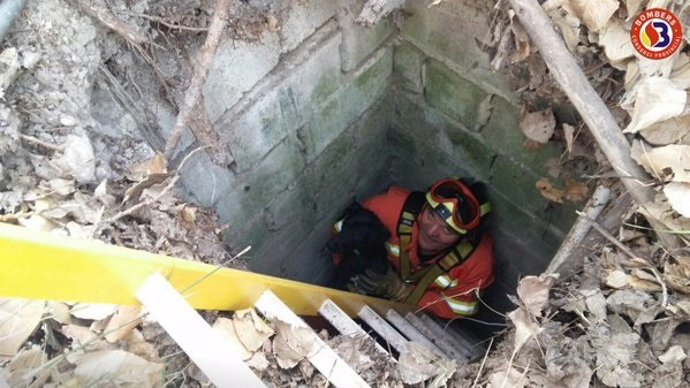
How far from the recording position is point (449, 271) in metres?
4.05

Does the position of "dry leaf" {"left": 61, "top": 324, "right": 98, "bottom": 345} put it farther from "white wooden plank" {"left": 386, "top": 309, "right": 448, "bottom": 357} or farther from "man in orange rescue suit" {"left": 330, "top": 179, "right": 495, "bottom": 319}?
"man in orange rescue suit" {"left": 330, "top": 179, "right": 495, "bottom": 319}

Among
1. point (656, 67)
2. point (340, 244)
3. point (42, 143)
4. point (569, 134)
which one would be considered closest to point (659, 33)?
point (656, 67)

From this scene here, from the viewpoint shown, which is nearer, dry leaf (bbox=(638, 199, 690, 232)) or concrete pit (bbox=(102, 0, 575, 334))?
dry leaf (bbox=(638, 199, 690, 232))

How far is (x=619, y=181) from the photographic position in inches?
86.1

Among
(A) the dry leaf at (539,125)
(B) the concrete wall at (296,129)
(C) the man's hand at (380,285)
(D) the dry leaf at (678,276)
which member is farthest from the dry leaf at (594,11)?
(C) the man's hand at (380,285)

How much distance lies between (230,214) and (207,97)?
73 centimetres

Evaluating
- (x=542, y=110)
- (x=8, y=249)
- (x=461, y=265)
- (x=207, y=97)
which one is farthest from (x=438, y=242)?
(x=8, y=249)

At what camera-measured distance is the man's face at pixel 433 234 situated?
3.84m

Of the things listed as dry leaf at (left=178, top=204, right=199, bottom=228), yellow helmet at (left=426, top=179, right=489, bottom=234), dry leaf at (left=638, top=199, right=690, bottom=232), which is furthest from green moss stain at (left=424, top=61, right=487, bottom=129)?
dry leaf at (left=178, top=204, right=199, bottom=228)

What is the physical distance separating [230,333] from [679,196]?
1461 millimetres

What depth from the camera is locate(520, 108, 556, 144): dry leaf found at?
9.28 feet

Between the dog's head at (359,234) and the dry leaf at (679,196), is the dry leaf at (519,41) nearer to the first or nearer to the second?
the dry leaf at (679,196)

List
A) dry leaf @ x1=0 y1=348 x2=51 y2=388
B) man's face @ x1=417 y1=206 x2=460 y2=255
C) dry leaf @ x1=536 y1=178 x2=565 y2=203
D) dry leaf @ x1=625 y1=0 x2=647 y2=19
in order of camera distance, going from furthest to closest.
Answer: man's face @ x1=417 y1=206 x2=460 y2=255 < dry leaf @ x1=536 y1=178 x2=565 y2=203 < dry leaf @ x1=625 y1=0 x2=647 y2=19 < dry leaf @ x1=0 y1=348 x2=51 y2=388

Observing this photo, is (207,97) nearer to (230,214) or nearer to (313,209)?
(230,214)
